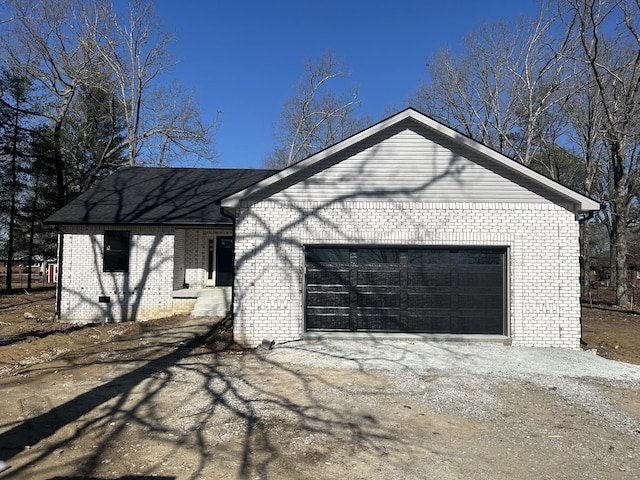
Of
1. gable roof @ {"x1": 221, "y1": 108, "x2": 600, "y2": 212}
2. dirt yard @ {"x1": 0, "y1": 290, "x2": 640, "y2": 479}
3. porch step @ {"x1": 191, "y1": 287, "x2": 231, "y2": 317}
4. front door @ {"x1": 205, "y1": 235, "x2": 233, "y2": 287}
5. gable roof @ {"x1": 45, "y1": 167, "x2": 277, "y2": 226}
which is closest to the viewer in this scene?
dirt yard @ {"x1": 0, "y1": 290, "x2": 640, "y2": 479}

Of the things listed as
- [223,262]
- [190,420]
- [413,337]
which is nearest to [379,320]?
[413,337]

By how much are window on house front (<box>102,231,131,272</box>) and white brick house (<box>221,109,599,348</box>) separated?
20.8 ft

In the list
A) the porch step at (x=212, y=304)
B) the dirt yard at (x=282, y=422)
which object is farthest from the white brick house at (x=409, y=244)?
the porch step at (x=212, y=304)

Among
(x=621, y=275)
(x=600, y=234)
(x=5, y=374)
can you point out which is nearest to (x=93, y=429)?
(x=5, y=374)

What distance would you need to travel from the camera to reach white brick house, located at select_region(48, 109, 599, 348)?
34.0ft

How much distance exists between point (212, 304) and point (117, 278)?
3.50 m

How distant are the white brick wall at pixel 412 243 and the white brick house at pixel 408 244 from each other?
0.02 metres

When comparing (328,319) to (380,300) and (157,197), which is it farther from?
(157,197)

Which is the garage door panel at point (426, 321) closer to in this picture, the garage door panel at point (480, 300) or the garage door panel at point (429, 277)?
the garage door panel at point (480, 300)

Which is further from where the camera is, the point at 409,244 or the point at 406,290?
the point at 406,290

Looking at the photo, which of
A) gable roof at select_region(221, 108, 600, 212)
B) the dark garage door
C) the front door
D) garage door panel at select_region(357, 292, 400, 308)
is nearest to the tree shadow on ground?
the dark garage door

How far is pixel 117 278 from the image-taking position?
49.1ft

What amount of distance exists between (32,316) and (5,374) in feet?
27.5

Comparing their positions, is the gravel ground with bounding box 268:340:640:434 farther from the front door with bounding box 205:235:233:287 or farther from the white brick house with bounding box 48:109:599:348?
the front door with bounding box 205:235:233:287
